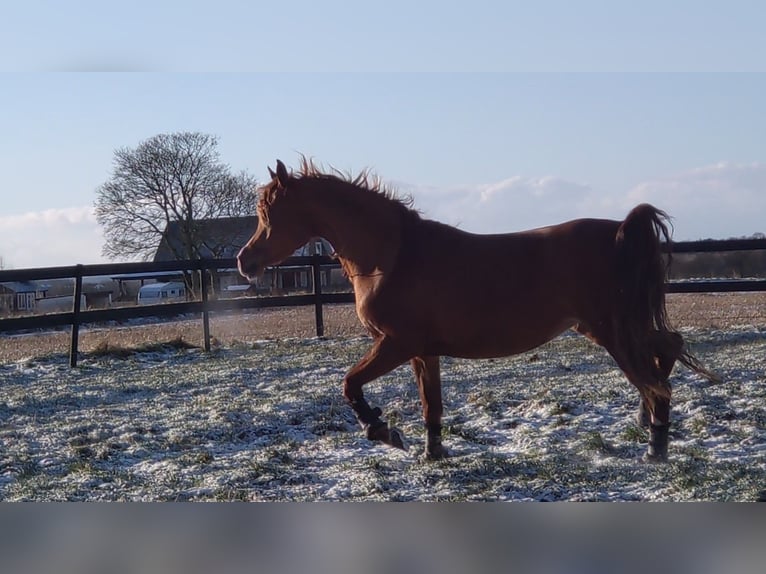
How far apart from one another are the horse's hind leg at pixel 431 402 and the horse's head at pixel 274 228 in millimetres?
1208

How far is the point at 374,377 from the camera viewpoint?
533 cm

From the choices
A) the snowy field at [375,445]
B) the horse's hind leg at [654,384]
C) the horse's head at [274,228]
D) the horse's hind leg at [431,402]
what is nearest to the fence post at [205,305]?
the snowy field at [375,445]

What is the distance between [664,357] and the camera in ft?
17.9

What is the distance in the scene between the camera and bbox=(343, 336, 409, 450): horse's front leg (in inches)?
208

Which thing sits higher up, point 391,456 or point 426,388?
point 426,388

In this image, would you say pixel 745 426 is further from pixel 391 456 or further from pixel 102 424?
pixel 102 424

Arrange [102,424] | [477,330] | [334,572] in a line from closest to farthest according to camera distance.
A: [334,572] < [477,330] < [102,424]

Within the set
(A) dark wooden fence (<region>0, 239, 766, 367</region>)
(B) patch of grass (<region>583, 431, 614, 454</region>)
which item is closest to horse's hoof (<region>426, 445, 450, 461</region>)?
(B) patch of grass (<region>583, 431, 614, 454</region>)

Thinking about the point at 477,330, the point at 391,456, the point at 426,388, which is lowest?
the point at 391,456

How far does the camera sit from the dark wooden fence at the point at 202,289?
11.1m

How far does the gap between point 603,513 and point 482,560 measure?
770 mm

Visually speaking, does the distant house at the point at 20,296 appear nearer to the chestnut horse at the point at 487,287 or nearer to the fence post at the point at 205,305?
the fence post at the point at 205,305

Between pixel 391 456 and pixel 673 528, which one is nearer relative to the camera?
pixel 673 528

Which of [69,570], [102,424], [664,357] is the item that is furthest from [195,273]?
[69,570]
